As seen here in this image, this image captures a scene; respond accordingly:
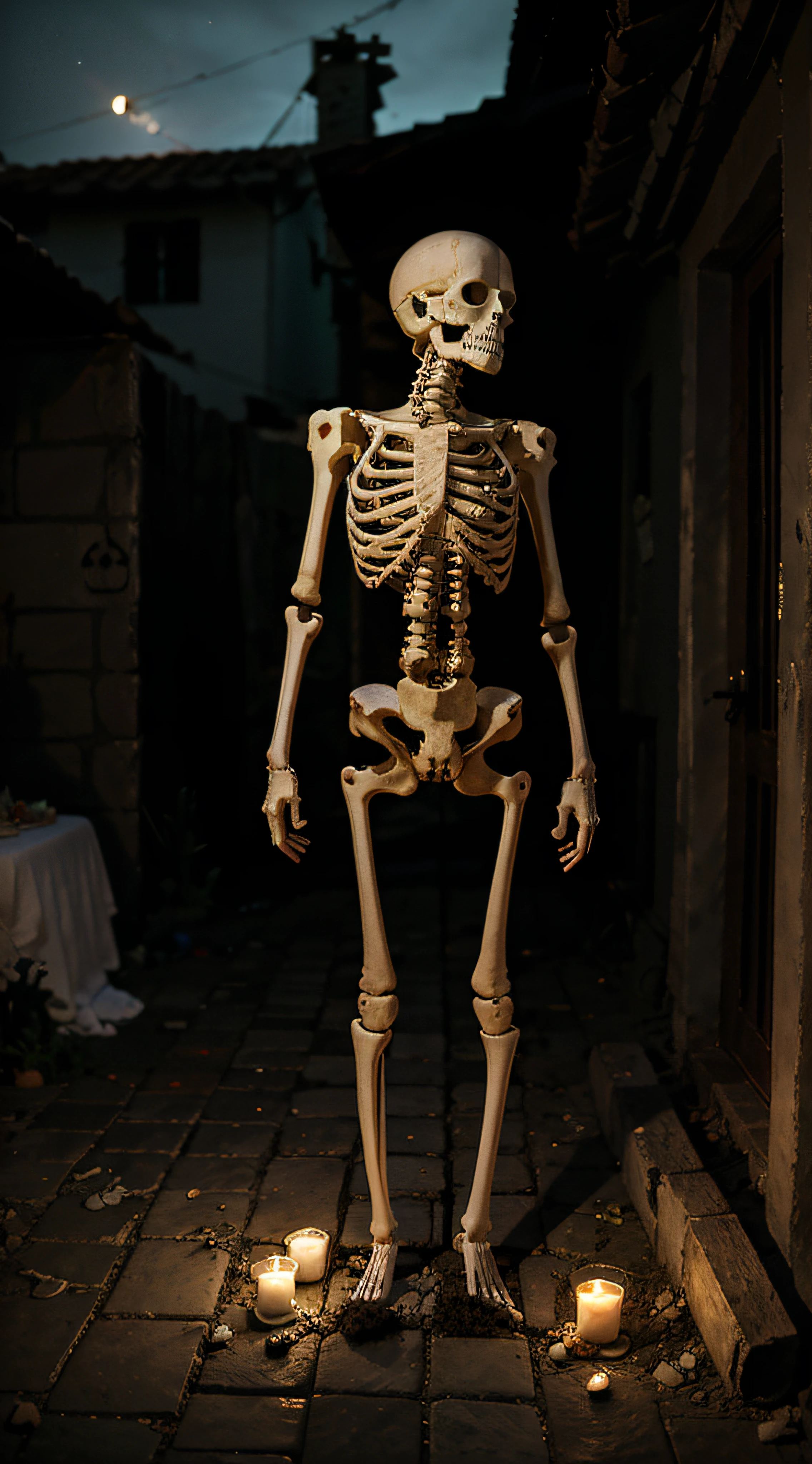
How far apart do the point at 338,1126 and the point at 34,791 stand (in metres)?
2.84

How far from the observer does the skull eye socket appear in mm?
2338

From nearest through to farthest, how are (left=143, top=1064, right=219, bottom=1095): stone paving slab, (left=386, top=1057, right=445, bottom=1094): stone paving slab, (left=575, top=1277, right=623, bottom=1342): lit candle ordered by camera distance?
1. (left=575, top=1277, right=623, bottom=1342): lit candle
2. (left=143, top=1064, right=219, bottom=1095): stone paving slab
3. (left=386, top=1057, right=445, bottom=1094): stone paving slab

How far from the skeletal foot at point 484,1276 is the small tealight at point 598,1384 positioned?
1.01ft

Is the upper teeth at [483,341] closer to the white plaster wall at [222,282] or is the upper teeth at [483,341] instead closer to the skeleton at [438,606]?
the skeleton at [438,606]

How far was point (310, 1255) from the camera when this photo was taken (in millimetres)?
2514

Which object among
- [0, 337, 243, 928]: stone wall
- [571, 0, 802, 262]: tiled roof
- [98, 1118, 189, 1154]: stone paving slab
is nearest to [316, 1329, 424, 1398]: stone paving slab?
[98, 1118, 189, 1154]: stone paving slab

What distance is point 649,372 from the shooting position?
5.19m

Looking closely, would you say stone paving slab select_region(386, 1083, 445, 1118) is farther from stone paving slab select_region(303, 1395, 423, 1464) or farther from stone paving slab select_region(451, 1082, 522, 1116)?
stone paving slab select_region(303, 1395, 423, 1464)

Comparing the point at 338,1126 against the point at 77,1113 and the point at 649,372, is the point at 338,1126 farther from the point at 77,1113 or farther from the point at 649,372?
the point at 649,372

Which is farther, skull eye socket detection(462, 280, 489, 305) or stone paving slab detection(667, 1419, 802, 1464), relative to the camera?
skull eye socket detection(462, 280, 489, 305)

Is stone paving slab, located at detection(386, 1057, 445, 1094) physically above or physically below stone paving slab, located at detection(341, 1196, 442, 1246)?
above

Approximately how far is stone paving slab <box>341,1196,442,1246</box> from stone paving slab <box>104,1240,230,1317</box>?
0.38 m

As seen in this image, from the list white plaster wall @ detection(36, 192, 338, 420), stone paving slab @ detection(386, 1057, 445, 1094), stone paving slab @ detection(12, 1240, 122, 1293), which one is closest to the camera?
stone paving slab @ detection(12, 1240, 122, 1293)

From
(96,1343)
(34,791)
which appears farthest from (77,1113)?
(34,791)
